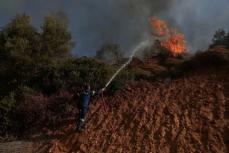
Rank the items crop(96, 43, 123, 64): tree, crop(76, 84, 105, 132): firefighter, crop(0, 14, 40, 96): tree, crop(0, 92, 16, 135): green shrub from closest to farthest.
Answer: crop(76, 84, 105, 132): firefighter
crop(0, 92, 16, 135): green shrub
crop(0, 14, 40, 96): tree
crop(96, 43, 123, 64): tree

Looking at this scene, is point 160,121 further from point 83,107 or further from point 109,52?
point 109,52

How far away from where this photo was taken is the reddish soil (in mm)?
14969

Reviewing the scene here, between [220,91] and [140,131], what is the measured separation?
3.64m

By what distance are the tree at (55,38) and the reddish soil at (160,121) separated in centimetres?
587

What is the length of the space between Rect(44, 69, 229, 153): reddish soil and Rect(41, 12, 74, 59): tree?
5.87m

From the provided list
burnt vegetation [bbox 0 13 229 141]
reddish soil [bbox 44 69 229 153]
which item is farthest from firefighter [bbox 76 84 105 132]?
burnt vegetation [bbox 0 13 229 141]

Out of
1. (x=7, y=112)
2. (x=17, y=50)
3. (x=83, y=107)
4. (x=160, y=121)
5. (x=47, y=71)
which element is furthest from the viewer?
(x=17, y=50)

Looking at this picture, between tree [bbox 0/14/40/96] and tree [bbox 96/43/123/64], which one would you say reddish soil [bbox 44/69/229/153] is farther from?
tree [bbox 96/43/123/64]

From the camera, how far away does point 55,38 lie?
24.5m

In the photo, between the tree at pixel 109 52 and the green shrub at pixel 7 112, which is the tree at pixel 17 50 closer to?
the green shrub at pixel 7 112

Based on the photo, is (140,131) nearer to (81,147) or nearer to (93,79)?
(81,147)

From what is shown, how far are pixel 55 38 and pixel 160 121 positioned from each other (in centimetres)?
1003

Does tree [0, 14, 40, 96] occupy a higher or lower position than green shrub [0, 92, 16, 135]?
higher

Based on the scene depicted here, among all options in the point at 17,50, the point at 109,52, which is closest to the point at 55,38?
the point at 17,50
